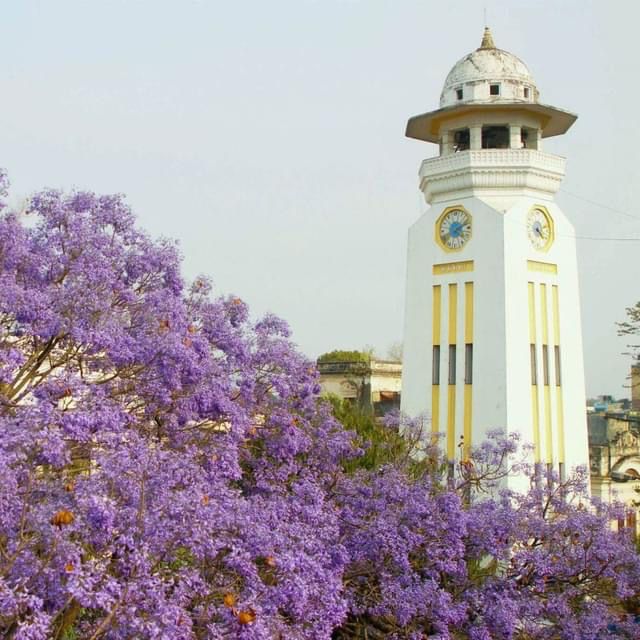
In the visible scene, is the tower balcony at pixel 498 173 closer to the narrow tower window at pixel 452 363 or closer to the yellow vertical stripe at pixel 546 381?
the yellow vertical stripe at pixel 546 381

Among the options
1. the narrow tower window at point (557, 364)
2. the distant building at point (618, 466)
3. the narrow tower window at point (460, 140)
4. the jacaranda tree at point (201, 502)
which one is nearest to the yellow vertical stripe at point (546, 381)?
the narrow tower window at point (557, 364)

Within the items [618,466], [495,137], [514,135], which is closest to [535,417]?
[618,466]

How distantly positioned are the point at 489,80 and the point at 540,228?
416 centimetres

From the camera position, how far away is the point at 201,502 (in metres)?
7.98

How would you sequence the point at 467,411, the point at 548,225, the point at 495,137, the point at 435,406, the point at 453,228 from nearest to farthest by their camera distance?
the point at 467,411 → the point at 435,406 → the point at 548,225 → the point at 453,228 → the point at 495,137

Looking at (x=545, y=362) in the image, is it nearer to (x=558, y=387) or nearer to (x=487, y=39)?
(x=558, y=387)

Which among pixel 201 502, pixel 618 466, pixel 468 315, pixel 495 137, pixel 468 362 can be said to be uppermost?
pixel 495 137

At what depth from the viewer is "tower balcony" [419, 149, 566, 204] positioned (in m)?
25.1

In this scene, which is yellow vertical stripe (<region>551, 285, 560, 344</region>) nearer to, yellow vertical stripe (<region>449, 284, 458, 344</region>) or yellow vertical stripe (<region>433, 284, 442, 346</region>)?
yellow vertical stripe (<region>449, 284, 458, 344</region>)

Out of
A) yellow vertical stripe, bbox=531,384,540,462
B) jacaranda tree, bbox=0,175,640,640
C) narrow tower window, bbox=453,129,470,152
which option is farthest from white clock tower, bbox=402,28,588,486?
jacaranda tree, bbox=0,175,640,640

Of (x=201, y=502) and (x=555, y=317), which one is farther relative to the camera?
(x=555, y=317)

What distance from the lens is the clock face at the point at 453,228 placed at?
25516mm

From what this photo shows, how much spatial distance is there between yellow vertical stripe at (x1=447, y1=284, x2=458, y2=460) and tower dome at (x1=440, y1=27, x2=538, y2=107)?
5.10 m

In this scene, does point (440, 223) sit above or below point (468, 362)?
above
